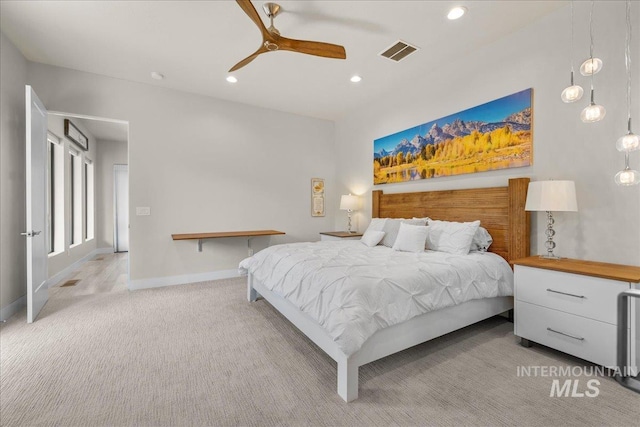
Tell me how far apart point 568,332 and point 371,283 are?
1.57m

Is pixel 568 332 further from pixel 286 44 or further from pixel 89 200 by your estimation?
pixel 89 200

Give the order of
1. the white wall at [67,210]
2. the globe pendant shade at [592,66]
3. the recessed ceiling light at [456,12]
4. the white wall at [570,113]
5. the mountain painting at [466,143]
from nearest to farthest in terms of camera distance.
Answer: the globe pendant shade at [592,66]
the white wall at [570,113]
the recessed ceiling light at [456,12]
the mountain painting at [466,143]
the white wall at [67,210]

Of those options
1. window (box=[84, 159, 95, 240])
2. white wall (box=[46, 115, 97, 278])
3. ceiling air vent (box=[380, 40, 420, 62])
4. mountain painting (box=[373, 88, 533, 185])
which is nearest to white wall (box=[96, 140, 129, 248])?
window (box=[84, 159, 95, 240])

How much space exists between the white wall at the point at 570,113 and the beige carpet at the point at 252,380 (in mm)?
1062

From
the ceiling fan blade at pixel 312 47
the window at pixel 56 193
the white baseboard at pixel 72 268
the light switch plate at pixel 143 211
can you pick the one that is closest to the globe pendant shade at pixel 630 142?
the ceiling fan blade at pixel 312 47

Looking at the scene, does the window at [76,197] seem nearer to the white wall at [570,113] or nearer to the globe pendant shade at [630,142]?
the white wall at [570,113]

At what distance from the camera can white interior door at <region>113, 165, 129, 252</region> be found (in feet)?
23.0

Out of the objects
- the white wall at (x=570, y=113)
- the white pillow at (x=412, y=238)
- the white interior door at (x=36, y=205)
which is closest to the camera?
the white wall at (x=570, y=113)

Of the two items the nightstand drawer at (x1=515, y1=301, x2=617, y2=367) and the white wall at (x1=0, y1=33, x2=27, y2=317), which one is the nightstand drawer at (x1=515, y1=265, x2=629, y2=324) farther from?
the white wall at (x1=0, y1=33, x2=27, y2=317)

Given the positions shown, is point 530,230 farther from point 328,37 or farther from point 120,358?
point 120,358

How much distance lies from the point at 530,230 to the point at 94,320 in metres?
4.59

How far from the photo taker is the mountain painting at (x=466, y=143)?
2840 millimetres

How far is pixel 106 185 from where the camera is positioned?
6.89m

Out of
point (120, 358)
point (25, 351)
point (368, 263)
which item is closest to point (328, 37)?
point (368, 263)
